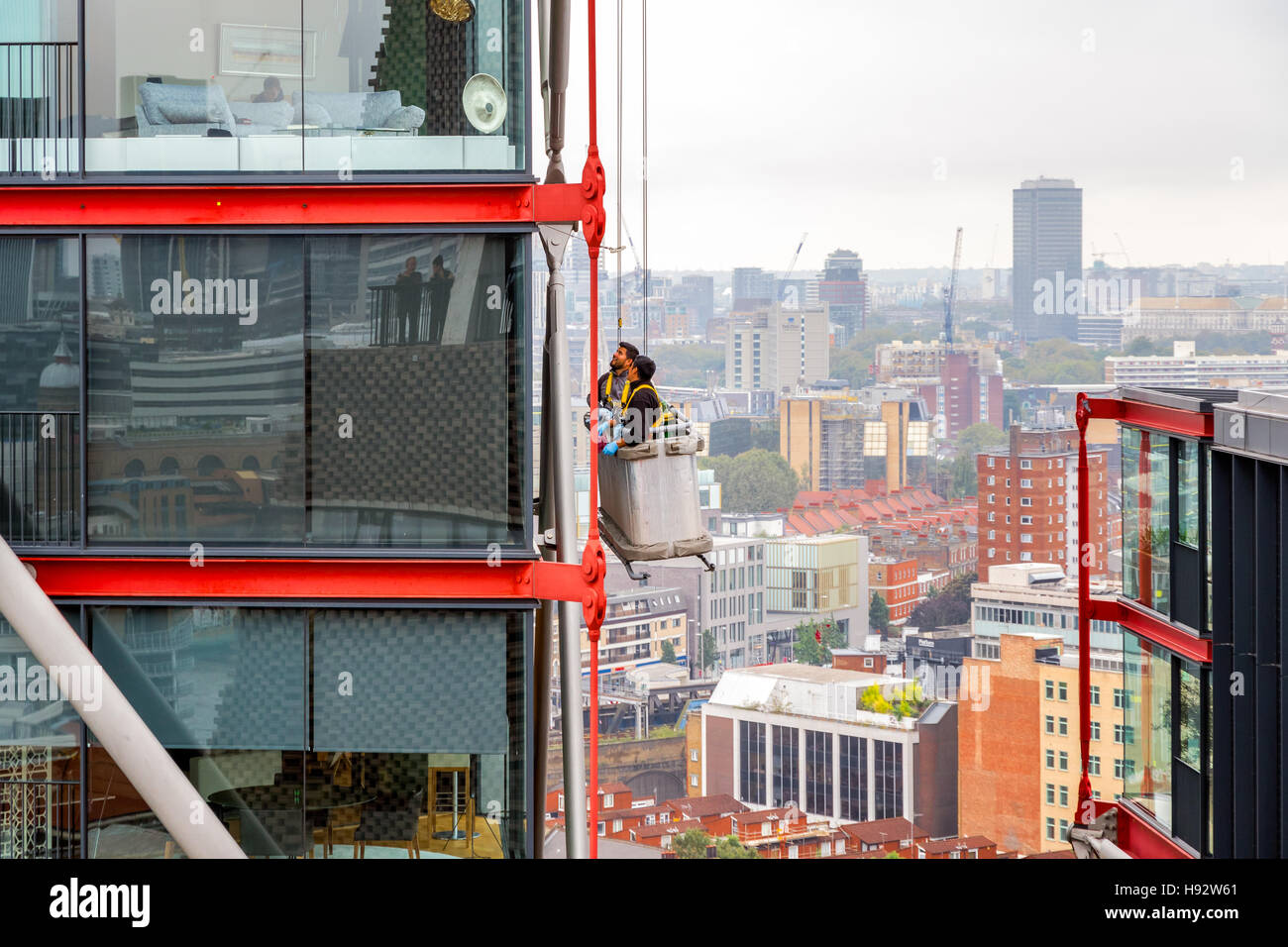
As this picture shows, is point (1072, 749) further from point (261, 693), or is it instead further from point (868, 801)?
point (261, 693)

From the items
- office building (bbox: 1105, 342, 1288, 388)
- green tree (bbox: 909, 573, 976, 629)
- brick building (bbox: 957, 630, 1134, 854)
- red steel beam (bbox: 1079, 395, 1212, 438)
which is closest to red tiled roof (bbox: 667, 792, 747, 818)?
brick building (bbox: 957, 630, 1134, 854)

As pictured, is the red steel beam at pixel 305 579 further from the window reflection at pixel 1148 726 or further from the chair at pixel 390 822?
the window reflection at pixel 1148 726

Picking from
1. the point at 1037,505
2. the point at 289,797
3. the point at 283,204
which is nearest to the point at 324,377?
the point at 283,204

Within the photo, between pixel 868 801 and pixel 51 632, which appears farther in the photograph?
pixel 868 801

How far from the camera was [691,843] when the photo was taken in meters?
146

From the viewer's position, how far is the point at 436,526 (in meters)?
13.1

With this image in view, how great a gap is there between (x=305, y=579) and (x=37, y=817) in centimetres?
369

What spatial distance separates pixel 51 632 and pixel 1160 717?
1488 cm

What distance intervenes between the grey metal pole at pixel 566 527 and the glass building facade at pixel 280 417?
0.58 metres

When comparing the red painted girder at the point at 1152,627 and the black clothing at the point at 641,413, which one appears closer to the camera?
the black clothing at the point at 641,413

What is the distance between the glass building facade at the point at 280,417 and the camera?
508 inches

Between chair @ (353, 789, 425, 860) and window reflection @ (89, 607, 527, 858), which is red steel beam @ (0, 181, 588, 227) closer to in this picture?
window reflection @ (89, 607, 527, 858)

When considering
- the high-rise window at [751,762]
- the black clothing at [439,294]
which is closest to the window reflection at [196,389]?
the black clothing at [439,294]
